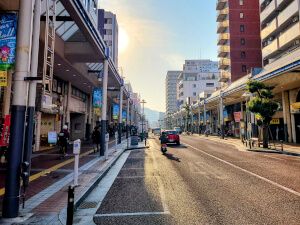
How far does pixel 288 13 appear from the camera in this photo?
109 feet

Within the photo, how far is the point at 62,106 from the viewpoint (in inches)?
1024

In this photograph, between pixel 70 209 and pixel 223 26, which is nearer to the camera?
pixel 70 209

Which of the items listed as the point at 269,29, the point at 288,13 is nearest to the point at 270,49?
the point at 269,29

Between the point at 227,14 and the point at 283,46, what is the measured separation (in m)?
29.4

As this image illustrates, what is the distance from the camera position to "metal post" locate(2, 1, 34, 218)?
5445mm

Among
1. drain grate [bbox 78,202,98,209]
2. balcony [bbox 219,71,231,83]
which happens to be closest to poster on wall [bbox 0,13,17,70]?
drain grate [bbox 78,202,98,209]

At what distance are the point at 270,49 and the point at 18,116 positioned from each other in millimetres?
40533

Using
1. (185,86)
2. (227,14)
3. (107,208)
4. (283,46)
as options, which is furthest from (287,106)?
(185,86)

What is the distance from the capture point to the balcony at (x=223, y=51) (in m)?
61.0

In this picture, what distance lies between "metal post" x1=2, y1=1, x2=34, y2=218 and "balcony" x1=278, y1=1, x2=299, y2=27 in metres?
33.8

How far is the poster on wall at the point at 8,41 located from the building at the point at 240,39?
5684 cm

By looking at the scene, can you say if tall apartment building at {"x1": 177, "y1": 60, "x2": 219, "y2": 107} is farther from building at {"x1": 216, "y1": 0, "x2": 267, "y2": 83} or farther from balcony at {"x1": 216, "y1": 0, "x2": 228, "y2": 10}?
building at {"x1": 216, "y1": 0, "x2": 267, "y2": 83}

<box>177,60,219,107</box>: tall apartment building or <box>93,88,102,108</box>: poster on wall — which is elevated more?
<box>177,60,219,107</box>: tall apartment building

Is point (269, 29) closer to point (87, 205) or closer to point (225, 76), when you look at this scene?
point (225, 76)
